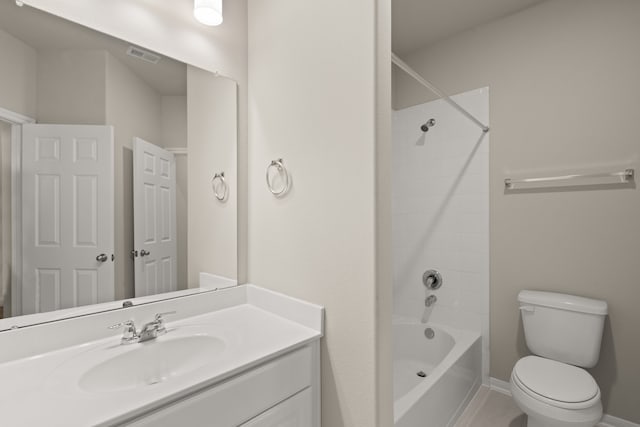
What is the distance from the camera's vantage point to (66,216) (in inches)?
43.0

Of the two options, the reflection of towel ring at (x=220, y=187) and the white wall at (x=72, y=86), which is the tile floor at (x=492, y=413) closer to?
the reflection of towel ring at (x=220, y=187)

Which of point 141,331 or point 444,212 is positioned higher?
point 444,212

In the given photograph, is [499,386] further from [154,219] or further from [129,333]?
[154,219]

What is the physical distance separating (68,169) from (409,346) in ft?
8.09

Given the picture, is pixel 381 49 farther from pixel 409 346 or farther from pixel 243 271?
pixel 409 346

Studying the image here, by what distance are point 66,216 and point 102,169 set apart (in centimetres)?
21

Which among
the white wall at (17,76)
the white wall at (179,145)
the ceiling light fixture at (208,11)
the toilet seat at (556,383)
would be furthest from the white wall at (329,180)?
the toilet seat at (556,383)

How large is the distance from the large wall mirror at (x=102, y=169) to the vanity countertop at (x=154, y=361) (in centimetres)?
15

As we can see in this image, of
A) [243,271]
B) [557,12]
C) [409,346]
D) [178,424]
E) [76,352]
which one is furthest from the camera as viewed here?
[409,346]

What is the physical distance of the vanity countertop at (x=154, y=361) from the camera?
2.36 feet

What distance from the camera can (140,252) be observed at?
1.27 metres

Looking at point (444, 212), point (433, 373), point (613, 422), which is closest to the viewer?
point (433, 373)

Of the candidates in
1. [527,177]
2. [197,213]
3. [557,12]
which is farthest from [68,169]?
[557,12]

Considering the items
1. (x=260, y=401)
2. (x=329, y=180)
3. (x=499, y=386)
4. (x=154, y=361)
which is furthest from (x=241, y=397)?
(x=499, y=386)
